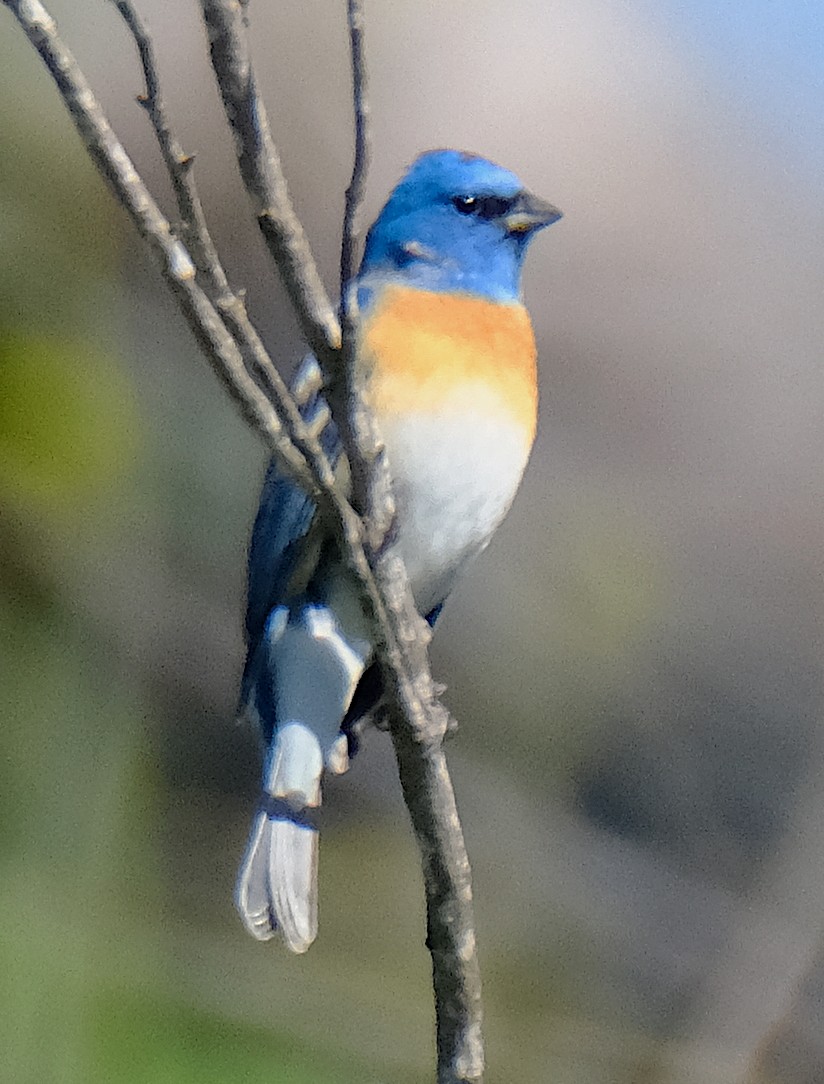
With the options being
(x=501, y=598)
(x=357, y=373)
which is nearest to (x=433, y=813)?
(x=357, y=373)

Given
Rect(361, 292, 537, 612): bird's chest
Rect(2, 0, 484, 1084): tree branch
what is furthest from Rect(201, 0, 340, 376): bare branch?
Rect(361, 292, 537, 612): bird's chest

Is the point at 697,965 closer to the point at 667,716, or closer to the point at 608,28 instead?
the point at 667,716

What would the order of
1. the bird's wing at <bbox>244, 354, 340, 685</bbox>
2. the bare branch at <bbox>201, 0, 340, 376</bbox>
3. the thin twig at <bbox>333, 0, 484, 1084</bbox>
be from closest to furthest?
the bare branch at <bbox>201, 0, 340, 376</bbox>
the thin twig at <bbox>333, 0, 484, 1084</bbox>
the bird's wing at <bbox>244, 354, 340, 685</bbox>

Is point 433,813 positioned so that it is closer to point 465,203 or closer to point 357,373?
point 357,373

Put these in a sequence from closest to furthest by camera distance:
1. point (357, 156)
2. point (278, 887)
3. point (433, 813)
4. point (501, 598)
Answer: point (357, 156) → point (433, 813) → point (278, 887) → point (501, 598)

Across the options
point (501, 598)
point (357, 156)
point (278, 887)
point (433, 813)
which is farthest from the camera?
point (501, 598)

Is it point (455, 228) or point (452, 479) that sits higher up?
point (455, 228)

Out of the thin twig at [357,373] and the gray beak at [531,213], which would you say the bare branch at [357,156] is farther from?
the gray beak at [531,213]

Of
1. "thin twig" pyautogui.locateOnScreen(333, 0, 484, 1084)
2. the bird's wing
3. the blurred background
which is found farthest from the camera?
the blurred background

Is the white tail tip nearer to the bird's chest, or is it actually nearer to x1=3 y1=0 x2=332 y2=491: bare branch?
the bird's chest
